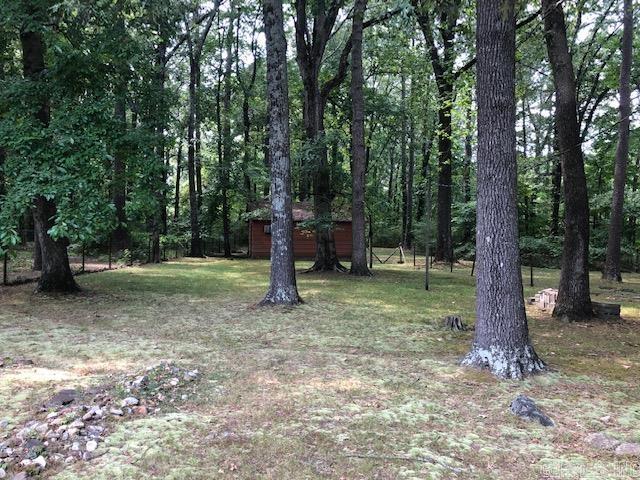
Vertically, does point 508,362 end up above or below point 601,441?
above

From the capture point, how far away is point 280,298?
877 cm

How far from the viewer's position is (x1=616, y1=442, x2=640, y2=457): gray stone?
3.01 meters

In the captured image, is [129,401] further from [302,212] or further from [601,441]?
[302,212]

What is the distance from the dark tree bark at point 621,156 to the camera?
12.9m

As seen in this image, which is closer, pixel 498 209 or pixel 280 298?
pixel 498 209

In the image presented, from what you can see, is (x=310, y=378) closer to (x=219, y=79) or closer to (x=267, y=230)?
(x=267, y=230)

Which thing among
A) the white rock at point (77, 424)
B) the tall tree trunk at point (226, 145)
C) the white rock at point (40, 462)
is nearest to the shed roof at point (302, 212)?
the tall tree trunk at point (226, 145)

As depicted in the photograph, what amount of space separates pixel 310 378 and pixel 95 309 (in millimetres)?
5436

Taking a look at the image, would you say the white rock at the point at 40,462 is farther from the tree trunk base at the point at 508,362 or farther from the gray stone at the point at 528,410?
the tree trunk base at the point at 508,362

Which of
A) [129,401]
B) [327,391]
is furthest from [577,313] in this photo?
[129,401]

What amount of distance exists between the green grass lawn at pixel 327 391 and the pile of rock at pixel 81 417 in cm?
13

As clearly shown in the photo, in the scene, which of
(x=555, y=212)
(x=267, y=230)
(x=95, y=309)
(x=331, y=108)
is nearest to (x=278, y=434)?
(x=95, y=309)

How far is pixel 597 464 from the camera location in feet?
9.48

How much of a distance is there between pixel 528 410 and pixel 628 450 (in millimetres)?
723
